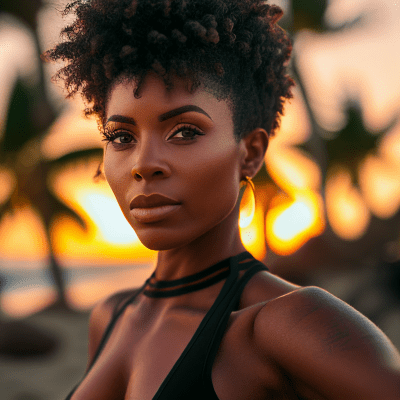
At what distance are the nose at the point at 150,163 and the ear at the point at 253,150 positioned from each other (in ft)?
1.28

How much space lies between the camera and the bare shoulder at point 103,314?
81.2 inches

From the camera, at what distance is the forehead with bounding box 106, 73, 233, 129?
4.66 feet

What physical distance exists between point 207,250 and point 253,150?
1.44 ft

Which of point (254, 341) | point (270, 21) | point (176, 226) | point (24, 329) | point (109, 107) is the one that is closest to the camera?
point (254, 341)

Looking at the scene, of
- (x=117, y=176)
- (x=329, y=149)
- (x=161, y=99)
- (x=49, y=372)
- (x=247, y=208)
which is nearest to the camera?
(x=161, y=99)

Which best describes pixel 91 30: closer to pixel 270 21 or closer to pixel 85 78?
pixel 85 78

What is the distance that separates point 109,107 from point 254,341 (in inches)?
38.2

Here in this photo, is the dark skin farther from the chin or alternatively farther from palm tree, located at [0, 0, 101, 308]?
palm tree, located at [0, 0, 101, 308]

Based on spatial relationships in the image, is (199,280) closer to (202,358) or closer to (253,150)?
(202,358)

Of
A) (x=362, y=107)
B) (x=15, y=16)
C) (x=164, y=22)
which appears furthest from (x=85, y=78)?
(x=362, y=107)

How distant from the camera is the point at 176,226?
142 centimetres

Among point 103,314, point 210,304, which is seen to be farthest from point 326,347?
point 103,314

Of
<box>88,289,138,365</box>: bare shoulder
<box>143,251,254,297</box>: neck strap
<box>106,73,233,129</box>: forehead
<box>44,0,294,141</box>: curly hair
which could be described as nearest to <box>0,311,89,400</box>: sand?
<box>88,289,138,365</box>: bare shoulder

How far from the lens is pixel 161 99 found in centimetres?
142
